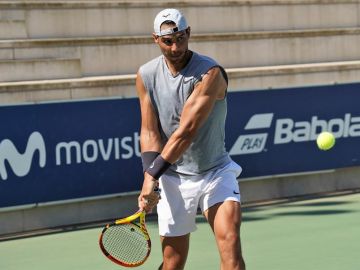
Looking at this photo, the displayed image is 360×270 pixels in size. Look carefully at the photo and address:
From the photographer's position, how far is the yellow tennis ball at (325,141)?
12.3 m

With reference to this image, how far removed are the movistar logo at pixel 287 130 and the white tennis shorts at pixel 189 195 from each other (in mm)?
6010

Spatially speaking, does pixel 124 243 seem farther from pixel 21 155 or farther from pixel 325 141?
pixel 325 141

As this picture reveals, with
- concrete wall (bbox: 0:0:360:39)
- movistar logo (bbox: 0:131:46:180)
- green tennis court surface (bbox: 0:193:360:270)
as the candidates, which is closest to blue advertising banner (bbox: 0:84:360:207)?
movistar logo (bbox: 0:131:46:180)

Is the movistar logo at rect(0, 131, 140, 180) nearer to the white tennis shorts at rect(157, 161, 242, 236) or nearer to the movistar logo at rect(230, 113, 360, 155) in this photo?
the movistar logo at rect(230, 113, 360, 155)

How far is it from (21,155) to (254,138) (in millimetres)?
3207

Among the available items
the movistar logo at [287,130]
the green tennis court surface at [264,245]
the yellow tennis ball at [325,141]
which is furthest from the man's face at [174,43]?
the yellow tennis ball at [325,141]

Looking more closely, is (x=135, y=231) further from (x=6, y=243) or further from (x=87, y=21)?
(x=87, y=21)

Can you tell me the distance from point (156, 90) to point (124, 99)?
5.27 meters

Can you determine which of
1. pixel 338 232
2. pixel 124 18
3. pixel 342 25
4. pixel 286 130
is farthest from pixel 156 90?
pixel 342 25

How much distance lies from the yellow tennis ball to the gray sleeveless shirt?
6.38 meters

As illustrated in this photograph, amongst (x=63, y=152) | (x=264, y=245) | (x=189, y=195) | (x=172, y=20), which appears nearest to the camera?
(x=172, y=20)

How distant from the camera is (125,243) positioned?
601 cm

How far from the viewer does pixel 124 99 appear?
11266 millimetres

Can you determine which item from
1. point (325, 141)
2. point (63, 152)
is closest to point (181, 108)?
point (63, 152)
